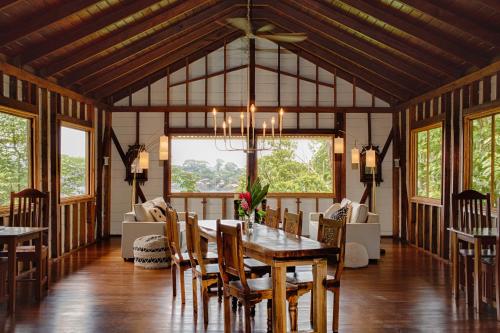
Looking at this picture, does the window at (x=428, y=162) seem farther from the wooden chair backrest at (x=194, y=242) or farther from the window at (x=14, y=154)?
the window at (x=14, y=154)

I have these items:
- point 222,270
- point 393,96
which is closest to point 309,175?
point 393,96

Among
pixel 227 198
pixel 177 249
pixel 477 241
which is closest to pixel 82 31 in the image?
pixel 177 249

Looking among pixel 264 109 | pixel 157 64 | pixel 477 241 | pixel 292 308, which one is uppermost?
pixel 157 64

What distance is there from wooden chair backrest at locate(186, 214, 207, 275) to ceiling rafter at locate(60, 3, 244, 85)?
487cm

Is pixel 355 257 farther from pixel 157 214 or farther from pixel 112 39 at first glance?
pixel 112 39

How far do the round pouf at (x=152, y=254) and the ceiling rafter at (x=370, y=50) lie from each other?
179 inches

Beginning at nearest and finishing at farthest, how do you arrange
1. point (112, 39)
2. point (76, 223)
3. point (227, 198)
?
point (112, 39)
point (76, 223)
point (227, 198)

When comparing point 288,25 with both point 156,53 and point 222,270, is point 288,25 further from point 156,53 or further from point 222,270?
point 222,270

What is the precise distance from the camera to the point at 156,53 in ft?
33.1

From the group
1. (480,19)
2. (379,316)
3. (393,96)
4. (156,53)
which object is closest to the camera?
(379,316)

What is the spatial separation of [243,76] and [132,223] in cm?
473

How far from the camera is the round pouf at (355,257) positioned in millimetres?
7969

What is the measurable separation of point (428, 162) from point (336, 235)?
610cm

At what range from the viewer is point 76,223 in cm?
983
